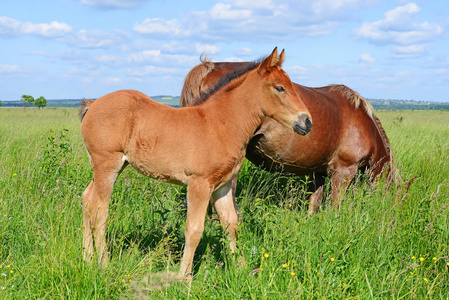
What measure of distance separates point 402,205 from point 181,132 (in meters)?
2.84

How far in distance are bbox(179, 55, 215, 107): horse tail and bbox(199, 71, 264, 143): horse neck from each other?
173 cm

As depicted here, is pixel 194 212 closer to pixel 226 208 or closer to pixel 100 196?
pixel 226 208

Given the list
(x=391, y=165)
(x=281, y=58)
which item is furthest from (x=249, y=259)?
(x=391, y=165)

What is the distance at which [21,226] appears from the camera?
407 cm

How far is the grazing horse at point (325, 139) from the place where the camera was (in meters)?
5.32

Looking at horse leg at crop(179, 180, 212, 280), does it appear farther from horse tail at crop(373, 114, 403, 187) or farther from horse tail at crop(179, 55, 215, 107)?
horse tail at crop(373, 114, 403, 187)

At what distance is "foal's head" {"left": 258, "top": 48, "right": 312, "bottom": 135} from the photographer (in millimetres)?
3504

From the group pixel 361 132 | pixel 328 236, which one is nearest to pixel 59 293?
pixel 328 236

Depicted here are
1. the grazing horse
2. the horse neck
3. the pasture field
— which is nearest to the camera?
the pasture field

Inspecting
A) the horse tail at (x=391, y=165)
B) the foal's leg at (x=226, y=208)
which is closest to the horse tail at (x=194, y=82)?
the foal's leg at (x=226, y=208)

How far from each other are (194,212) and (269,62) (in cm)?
154

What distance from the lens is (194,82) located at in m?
5.50

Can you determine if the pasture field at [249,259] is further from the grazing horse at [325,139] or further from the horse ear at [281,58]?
the horse ear at [281,58]

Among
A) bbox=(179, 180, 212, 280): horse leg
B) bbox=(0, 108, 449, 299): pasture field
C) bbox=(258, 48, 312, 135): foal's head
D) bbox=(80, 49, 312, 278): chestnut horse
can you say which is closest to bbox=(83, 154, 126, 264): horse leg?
bbox=(80, 49, 312, 278): chestnut horse
